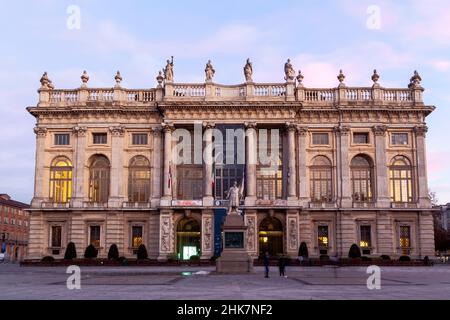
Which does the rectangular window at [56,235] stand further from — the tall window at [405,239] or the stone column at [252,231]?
the tall window at [405,239]

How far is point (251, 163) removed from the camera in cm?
5675

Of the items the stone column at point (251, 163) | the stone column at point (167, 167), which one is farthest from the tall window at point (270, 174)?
the stone column at point (167, 167)

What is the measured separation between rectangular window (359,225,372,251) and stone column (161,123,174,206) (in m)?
19.6

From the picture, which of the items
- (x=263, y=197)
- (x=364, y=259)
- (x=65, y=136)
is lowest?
(x=364, y=259)

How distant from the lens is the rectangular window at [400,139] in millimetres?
58969

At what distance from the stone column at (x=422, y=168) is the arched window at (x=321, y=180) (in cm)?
882

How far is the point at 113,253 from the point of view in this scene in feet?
177

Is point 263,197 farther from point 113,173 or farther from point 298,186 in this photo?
point 113,173

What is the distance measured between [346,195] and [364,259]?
26.4 feet

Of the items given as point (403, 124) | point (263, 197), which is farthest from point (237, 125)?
point (403, 124)

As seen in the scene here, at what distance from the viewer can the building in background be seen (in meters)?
109

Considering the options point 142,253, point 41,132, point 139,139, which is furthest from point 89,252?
point 41,132

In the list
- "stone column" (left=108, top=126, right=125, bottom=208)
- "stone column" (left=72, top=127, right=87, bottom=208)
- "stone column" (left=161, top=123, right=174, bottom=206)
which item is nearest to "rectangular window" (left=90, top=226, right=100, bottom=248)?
"stone column" (left=72, top=127, right=87, bottom=208)

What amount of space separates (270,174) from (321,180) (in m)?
5.34
